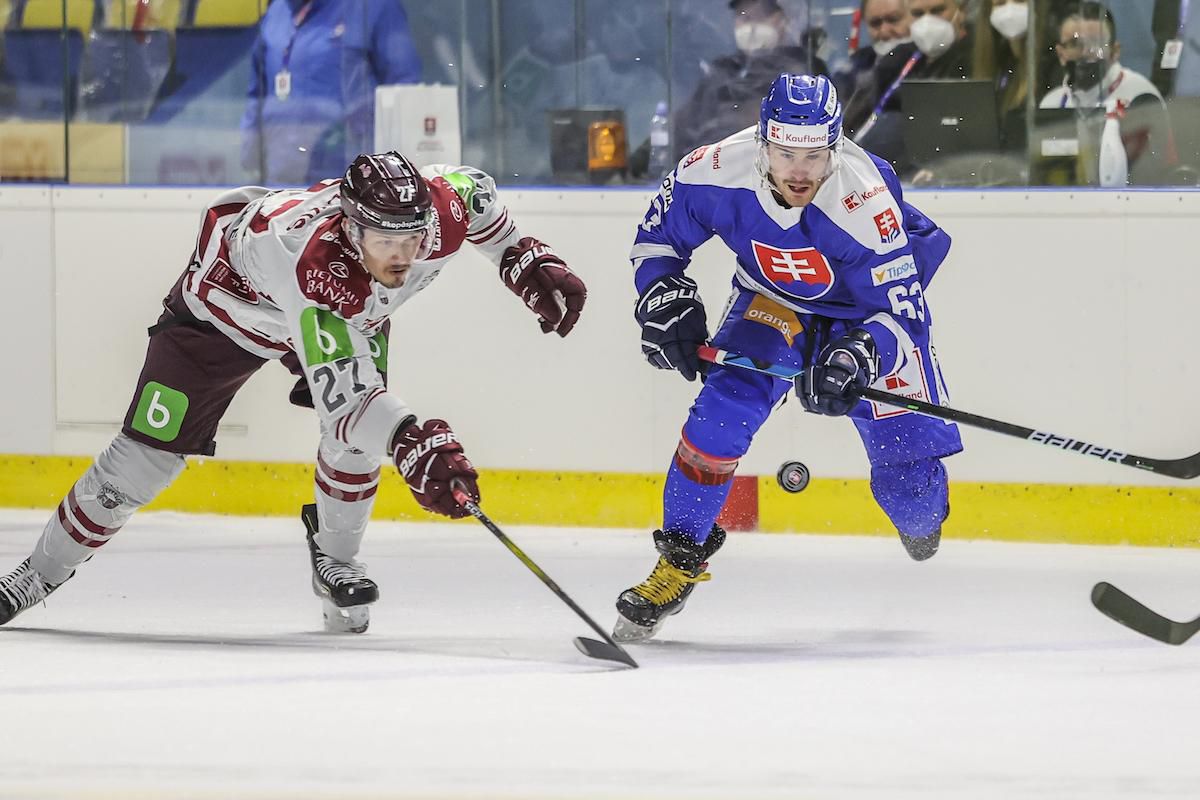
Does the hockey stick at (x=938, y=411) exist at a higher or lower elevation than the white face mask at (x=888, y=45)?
lower

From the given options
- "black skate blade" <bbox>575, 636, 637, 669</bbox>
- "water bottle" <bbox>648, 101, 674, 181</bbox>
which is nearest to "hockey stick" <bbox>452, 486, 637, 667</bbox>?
"black skate blade" <bbox>575, 636, 637, 669</bbox>

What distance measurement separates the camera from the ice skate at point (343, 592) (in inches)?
137

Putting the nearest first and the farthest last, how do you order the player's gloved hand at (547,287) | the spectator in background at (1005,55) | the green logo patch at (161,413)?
the green logo patch at (161,413)
the player's gloved hand at (547,287)
the spectator in background at (1005,55)

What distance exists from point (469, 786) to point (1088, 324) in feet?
10.2

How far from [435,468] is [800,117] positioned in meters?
0.96

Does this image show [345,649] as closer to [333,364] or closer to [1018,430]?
[333,364]

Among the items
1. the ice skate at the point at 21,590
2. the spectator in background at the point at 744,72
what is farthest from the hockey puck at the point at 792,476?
the spectator in background at the point at 744,72

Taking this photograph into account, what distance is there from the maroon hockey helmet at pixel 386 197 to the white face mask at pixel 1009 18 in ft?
8.28

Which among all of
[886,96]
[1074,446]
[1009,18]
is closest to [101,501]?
[1074,446]

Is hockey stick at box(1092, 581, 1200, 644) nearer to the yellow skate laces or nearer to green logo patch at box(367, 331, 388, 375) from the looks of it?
the yellow skate laces

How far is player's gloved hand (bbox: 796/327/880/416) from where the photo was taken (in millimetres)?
3258

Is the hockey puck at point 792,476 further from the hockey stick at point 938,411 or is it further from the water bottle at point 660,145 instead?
the water bottle at point 660,145

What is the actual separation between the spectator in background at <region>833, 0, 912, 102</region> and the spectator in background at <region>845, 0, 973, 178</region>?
0.02 m

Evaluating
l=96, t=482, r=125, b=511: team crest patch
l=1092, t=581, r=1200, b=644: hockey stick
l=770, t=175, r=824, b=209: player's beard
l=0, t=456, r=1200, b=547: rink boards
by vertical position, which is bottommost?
l=0, t=456, r=1200, b=547: rink boards
